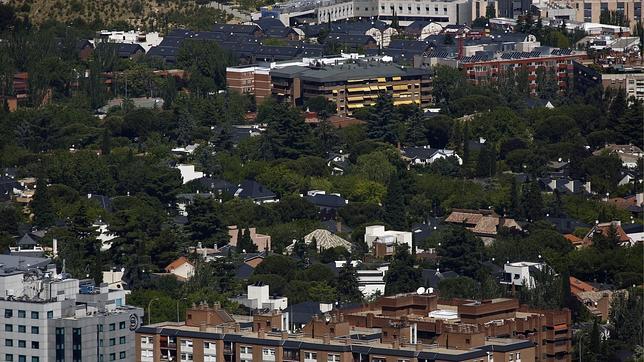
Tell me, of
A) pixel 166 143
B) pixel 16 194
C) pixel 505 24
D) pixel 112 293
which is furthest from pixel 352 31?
pixel 112 293

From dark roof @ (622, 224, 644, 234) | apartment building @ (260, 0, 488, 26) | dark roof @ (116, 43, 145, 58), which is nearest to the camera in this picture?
dark roof @ (622, 224, 644, 234)

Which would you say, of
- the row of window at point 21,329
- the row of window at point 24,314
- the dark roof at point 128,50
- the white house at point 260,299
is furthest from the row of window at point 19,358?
the dark roof at point 128,50

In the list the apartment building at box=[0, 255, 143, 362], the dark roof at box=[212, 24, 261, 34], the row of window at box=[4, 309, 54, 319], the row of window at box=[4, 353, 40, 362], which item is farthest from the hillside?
the row of window at box=[4, 353, 40, 362]

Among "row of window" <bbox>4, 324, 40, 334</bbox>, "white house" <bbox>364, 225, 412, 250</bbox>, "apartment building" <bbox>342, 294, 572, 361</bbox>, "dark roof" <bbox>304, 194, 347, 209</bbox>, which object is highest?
"row of window" <bbox>4, 324, 40, 334</bbox>

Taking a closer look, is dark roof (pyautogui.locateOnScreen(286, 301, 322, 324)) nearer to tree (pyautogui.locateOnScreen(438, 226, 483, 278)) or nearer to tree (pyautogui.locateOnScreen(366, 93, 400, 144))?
tree (pyautogui.locateOnScreen(438, 226, 483, 278))

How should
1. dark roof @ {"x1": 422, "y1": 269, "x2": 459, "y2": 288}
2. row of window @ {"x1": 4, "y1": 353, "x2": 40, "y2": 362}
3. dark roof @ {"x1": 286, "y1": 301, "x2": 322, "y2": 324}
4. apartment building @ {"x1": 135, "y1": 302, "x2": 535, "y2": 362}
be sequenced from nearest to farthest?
apartment building @ {"x1": 135, "y1": 302, "x2": 535, "y2": 362} → row of window @ {"x1": 4, "y1": 353, "x2": 40, "y2": 362} → dark roof @ {"x1": 286, "y1": 301, "x2": 322, "y2": 324} → dark roof @ {"x1": 422, "y1": 269, "x2": 459, "y2": 288}

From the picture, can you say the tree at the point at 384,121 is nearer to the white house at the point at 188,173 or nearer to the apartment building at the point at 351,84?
the apartment building at the point at 351,84
